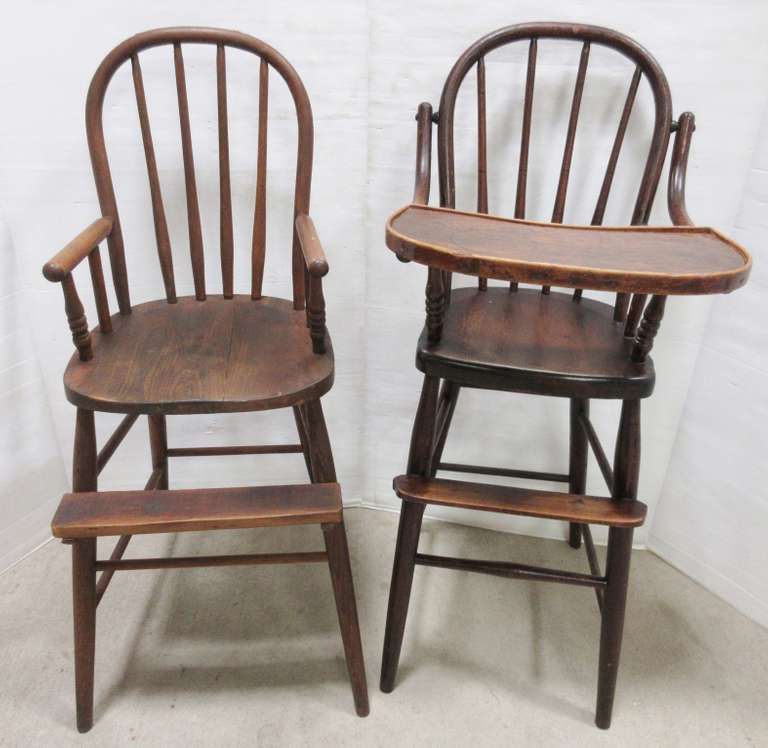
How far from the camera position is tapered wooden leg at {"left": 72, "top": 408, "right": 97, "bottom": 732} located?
976mm

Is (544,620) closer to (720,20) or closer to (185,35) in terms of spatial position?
(720,20)

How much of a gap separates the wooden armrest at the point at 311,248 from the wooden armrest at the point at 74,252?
322 millimetres

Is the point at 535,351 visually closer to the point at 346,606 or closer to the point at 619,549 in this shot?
the point at 619,549

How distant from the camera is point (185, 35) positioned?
3.46 ft

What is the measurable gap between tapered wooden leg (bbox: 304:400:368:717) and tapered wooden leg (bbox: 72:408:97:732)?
0.35 meters

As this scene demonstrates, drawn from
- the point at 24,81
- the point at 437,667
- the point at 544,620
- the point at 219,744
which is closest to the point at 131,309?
the point at 24,81

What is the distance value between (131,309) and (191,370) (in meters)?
0.29

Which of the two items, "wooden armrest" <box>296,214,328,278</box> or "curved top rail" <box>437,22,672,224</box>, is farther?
"curved top rail" <box>437,22,672,224</box>

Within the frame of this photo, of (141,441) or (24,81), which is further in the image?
(141,441)

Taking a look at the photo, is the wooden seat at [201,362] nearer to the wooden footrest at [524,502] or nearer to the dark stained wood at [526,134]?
the wooden footrest at [524,502]

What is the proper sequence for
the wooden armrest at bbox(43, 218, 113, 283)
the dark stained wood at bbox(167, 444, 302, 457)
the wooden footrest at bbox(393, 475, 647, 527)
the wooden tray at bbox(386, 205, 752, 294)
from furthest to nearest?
the dark stained wood at bbox(167, 444, 302, 457) → the wooden footrest at bbox(393, 475, 647, 527) → the wooden armrest at bbox(43, 218, 113, 283) → the wooden tray at bbox(386, 205, 752, 294)

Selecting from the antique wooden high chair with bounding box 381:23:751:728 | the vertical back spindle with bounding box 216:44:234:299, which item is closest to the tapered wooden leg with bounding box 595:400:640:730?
the antique wooden high chair with bounding box 381:23:751:728

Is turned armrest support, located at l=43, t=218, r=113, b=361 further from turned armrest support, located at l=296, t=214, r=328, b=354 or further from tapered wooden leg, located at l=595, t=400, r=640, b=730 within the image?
tapered wooden leg, located at l=595, t=400, r=640, b=730

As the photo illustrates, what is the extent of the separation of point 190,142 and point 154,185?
101mm
